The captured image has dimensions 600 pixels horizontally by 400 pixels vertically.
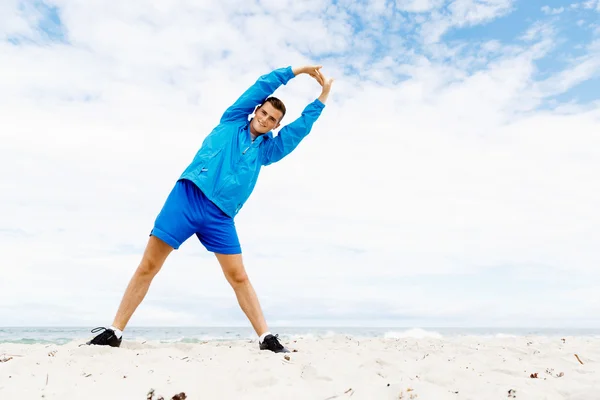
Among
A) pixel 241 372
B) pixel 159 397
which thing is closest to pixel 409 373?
pixel 241 372

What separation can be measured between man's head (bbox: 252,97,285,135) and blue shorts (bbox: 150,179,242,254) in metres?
0.83

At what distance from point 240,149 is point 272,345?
5.75ft

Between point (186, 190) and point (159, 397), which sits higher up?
point (186, 190)

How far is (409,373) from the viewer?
3262mm

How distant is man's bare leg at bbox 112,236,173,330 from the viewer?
13.8ft

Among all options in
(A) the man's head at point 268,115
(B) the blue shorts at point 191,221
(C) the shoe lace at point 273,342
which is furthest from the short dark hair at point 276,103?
(C) the shoe lace at point 273,342

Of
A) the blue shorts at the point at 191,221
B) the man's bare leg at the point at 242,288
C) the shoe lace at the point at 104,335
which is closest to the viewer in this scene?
the shoe lace at the point at 104,335

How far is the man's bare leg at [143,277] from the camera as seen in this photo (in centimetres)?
420

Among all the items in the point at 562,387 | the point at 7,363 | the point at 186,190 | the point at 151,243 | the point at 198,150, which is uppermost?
the point at 198,150

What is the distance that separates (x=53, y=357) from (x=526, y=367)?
3.60m

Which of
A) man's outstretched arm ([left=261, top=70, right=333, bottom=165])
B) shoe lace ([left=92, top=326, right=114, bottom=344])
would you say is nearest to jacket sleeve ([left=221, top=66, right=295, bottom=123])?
man's outstretched arm ([left=261, top=70, right=333, bottom=165])

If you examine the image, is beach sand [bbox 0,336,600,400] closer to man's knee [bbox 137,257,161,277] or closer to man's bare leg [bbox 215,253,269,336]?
man's bare leg [bbox 215,253,269,336]

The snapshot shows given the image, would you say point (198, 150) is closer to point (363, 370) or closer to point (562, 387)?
point (363, 370)

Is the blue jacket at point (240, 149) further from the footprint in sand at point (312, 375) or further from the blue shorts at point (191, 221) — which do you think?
the footprint in sand at point (312, 375)
